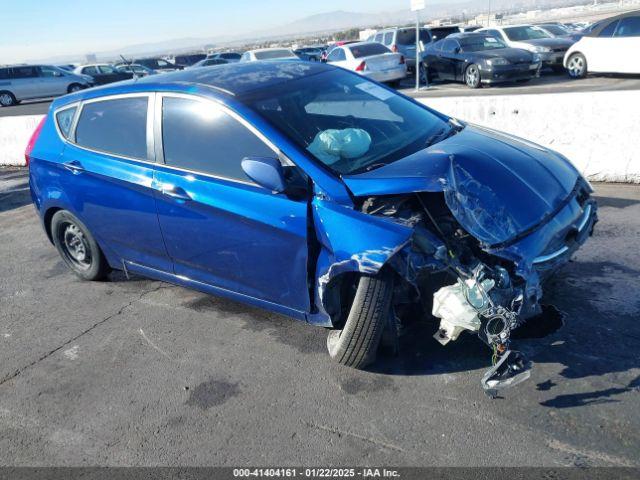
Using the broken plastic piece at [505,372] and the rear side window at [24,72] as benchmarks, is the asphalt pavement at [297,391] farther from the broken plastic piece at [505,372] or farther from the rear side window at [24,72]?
the rear side window at [24,72]

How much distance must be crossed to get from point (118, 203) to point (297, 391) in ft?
6.75

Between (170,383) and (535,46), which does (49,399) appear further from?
(535,46)

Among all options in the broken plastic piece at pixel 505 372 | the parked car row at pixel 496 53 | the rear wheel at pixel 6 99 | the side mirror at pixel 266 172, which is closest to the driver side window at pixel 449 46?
the parked car row at pixel 496 53

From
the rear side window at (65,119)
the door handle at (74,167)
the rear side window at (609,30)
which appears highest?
the rear side window at (65,119)

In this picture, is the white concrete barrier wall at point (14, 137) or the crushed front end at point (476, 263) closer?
the crushed front end at point (476, 263)

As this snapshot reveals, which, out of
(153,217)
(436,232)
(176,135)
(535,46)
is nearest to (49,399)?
(153,217)

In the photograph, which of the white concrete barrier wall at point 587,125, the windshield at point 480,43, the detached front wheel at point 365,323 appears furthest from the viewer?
the windshield at point 480,43

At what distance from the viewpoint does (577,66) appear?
15.0m

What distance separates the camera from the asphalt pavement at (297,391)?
2.74m

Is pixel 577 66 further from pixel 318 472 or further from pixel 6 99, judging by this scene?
pixel 6 99

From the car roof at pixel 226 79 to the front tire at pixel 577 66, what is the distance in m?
12.9

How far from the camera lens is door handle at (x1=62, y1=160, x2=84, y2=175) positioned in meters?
4.43

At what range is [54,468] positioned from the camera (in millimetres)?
2859

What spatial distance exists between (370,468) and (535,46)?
54.3 ft
